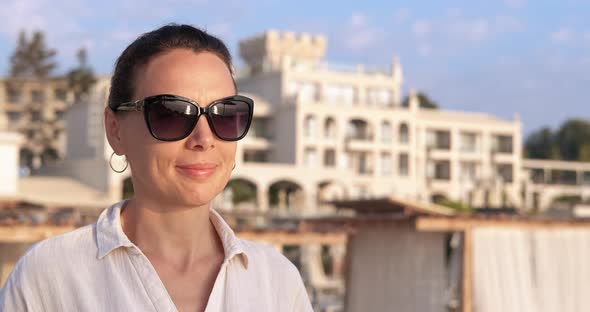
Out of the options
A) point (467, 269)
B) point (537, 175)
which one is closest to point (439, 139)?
point (537, 175)

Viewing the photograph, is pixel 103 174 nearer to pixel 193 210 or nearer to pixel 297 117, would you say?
pixel 297 117

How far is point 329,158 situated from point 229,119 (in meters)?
47.8

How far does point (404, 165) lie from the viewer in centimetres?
5069

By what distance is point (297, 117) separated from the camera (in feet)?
155

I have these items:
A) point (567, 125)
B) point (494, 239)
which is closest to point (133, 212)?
point (494, 239)

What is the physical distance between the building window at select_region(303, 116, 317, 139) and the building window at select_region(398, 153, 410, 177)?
5.53 m

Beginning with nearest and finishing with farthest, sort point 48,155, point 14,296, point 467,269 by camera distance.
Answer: point 14,296
point 467,269
point 48,155

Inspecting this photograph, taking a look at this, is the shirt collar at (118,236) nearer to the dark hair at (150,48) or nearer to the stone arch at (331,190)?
the dark hair at (150,48)

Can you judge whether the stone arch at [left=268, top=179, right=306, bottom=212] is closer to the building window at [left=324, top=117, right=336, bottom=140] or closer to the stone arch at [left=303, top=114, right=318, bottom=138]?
the stone arch at [left=303, top=114, right=318, bottom=138]

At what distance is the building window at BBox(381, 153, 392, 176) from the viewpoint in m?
49.6

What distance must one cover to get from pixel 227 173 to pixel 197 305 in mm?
279

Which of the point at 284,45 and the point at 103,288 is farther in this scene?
the point at 284,45

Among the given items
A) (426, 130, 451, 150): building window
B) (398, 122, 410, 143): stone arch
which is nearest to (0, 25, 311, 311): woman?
(398, 122, 410, 143): stone arch

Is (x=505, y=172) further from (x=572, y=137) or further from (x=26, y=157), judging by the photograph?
(x=26, y=157)
